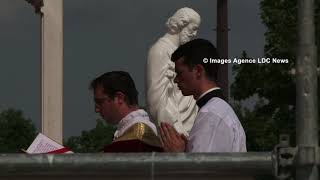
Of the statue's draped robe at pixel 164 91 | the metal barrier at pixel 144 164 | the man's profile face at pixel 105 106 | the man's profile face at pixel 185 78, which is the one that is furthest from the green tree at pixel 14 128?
the metal barrier at pixel 144 164

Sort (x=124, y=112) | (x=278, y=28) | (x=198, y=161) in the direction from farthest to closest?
(x=278, y=28) < (x=124, y=112) < (x=198, y=161)

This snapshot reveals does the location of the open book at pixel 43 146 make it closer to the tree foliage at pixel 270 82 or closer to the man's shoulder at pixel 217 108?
the man's shoulder at pixel 217 108

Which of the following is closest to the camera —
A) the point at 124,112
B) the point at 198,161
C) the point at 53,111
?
the point at 198,161

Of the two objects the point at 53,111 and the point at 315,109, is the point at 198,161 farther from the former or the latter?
the point at 53,111

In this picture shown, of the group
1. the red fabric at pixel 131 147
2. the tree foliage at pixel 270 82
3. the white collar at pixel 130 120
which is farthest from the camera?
the tree foliage at pixel 270 82

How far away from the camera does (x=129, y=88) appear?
536cm

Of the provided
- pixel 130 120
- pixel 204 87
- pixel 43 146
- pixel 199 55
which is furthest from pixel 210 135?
pixel 130 120

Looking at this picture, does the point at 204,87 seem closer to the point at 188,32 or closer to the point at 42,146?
the point at 42,146

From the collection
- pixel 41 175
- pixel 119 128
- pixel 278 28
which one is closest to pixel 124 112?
pixel 119 128

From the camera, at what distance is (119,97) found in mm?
5320

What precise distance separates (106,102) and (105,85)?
0.28 feet

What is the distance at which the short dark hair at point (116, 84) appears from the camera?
5305 millimetres

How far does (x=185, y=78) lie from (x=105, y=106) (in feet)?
3.12

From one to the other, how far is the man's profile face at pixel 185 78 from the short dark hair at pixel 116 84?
2.82 ft
